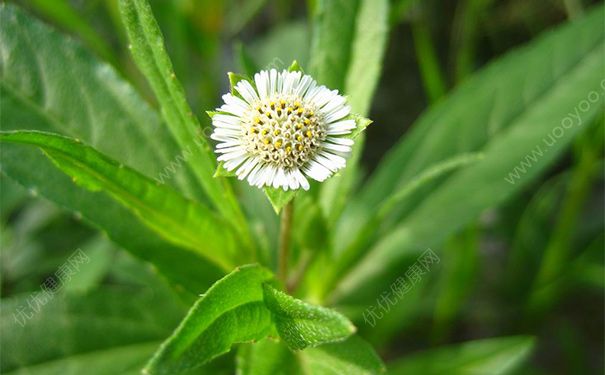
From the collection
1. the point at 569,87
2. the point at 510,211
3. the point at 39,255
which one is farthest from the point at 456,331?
the point at 39,255

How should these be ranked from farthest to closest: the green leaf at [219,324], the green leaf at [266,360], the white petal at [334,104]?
1. the green leaf at [266,360]
2. the white petal at [334,104]
3. the green leaf at [219,324]

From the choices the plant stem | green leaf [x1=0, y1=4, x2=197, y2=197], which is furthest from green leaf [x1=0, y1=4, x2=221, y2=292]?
the plant stem

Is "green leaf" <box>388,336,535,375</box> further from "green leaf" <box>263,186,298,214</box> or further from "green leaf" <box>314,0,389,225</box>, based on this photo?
"green leaf" <box>263,186,298,214</box>

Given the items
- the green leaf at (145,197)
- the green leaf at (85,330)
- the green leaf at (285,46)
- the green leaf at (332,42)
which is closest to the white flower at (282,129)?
the green leaf at (145,197)

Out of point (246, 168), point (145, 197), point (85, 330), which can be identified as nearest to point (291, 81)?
point (246, 168)

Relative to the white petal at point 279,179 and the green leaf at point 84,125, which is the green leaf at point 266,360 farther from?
the white petal at point 279,179

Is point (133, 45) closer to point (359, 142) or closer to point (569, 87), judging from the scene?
point (359, 142)

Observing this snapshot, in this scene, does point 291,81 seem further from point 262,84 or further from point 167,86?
point 167,86
